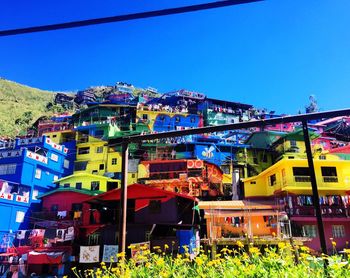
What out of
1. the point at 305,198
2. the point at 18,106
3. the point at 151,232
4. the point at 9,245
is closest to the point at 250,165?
the point at 305,198

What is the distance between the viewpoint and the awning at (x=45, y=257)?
31453mm

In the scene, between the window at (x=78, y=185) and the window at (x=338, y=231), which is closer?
the window at (x=338, y=231)

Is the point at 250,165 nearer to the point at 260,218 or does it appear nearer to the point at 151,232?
the point at 260,218

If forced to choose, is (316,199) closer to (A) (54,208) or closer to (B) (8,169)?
(A) (54,208)

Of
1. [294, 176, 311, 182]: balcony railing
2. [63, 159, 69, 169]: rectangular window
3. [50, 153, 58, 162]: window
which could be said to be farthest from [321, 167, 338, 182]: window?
[63, 159, 69, 169]: rectangular window

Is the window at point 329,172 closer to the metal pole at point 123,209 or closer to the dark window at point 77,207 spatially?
the dark window at point 77,207

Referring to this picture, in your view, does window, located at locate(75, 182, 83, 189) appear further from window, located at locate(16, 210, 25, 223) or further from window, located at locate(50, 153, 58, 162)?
window, located at locate(16, 210, 25, 223)

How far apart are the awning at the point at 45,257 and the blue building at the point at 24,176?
805cm

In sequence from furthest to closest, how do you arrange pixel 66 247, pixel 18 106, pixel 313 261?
1. pixel 18 106
2. pixel 66 247
3. pixel 313 261

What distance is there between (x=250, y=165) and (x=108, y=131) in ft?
75.8

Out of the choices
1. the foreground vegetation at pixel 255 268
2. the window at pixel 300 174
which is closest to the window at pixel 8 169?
the window at pixel 300 174

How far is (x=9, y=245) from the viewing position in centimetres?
3825

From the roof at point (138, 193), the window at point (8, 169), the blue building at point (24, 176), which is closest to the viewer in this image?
the roof at point (138, 193)

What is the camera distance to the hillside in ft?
289
